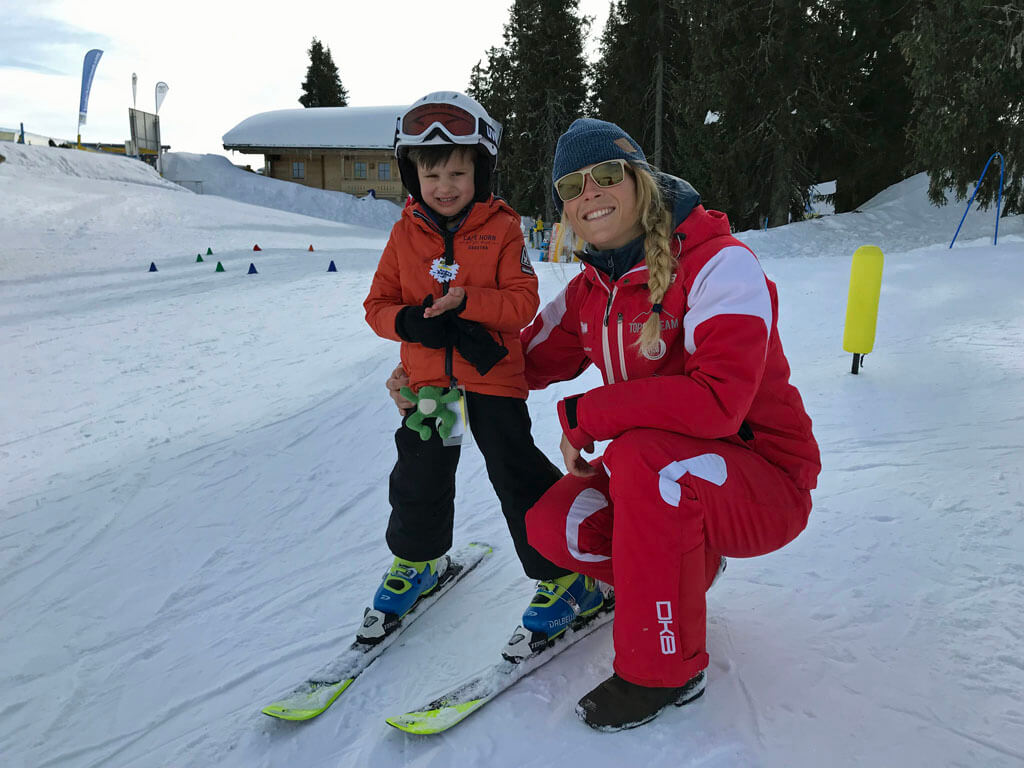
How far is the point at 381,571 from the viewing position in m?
3.16

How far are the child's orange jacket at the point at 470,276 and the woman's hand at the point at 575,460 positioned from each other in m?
0.46

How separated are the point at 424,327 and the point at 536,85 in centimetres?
2553

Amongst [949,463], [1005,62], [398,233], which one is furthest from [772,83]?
[398,233]

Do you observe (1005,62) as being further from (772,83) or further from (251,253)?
(251,253)

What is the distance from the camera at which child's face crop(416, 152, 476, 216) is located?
2457mm

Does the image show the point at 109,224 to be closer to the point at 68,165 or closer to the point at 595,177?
the point at 68,165

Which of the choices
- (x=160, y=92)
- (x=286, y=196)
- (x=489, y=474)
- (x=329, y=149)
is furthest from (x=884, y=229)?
(x=160, y=92)

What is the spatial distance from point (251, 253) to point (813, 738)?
47.2 ft

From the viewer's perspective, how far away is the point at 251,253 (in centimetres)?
1420

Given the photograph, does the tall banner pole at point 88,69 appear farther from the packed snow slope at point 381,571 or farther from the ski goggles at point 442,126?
the ski goggles at point 442,126

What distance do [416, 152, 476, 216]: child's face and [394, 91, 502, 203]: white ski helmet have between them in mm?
66

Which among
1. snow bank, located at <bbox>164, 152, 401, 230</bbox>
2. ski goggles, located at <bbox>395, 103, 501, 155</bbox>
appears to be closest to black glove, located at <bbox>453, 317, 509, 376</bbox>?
ski goggles, located at <bbox>395, 103, 501, 155</bbox>

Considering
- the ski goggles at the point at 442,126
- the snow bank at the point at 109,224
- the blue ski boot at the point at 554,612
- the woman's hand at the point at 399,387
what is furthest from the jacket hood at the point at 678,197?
the snow bank at the point at 109,224

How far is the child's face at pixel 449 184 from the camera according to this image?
2.46 metres
